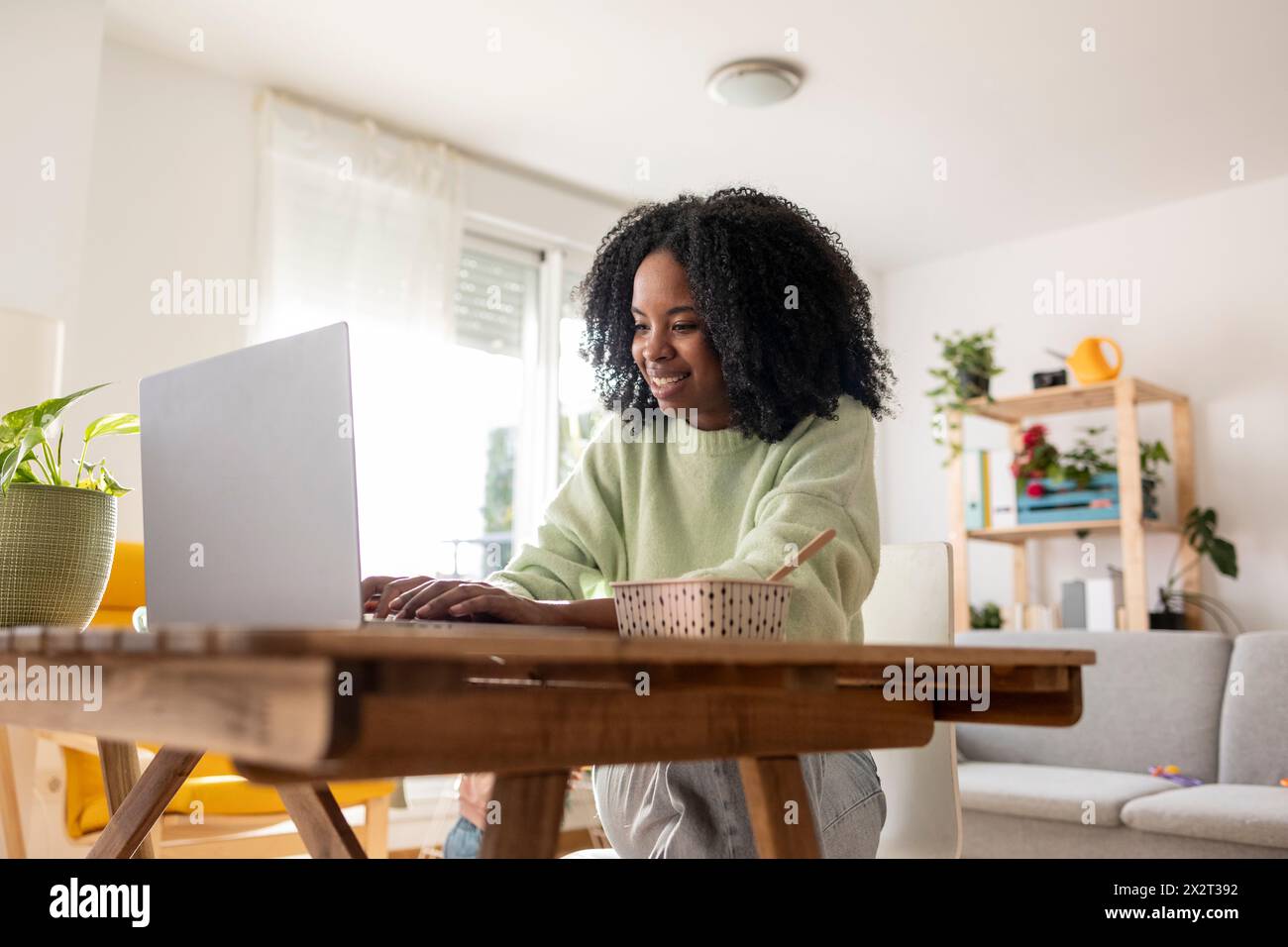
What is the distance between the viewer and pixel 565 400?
4.33 m

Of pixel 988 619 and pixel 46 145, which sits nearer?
pixel 46 145

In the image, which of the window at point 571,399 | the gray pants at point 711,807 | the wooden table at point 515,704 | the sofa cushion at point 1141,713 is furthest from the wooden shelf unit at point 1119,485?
the wooden table at point 515,704

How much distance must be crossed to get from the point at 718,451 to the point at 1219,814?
1687mm

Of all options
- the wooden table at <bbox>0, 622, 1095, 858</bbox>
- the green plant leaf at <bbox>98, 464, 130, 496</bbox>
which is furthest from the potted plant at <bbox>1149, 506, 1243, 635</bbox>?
the green plant leaf at <bbox>98, 464, 130, 496</bbox>

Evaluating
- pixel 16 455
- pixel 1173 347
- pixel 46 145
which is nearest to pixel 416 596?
pixel 16 455

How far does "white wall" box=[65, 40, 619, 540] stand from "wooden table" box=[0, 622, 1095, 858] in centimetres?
251

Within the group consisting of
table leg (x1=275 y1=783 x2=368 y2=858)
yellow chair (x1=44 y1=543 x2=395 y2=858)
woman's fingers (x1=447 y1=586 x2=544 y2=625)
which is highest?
woman's fingers (x1=447 y1=586 x2=544 y2=625)

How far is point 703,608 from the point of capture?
77 centimetres

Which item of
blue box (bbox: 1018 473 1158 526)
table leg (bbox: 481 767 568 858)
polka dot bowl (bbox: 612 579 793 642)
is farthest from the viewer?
blue box (bbox: 1018 473 1158 526)

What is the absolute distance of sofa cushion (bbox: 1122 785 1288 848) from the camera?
7.64 feet

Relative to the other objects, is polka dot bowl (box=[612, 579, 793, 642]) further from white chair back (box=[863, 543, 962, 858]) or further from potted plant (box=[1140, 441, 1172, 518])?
potted plant (box=[1140, 441, 1172, 518])

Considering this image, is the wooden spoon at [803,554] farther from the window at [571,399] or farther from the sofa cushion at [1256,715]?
the window at [571,399]

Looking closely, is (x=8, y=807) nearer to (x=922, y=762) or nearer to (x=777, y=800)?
(x=922, y=762)
